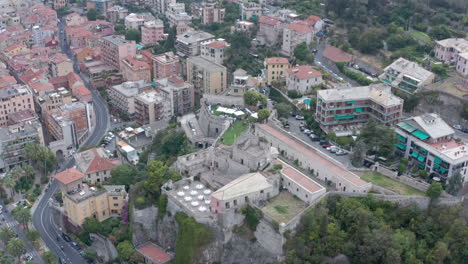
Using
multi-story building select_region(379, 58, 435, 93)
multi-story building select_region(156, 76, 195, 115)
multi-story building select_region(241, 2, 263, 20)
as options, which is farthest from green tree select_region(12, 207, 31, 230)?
multi-story building select_region(241, 2, 263, 20)

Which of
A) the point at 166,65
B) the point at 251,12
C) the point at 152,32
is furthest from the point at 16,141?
the point at 251,12

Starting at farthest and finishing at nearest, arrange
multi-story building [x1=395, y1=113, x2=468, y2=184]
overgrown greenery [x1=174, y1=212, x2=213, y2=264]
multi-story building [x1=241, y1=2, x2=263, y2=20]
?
multi-story building [x1=241, y1=2, x2=263, y2=20]
multi-story building [x1=395, y1=113, x2=468, y2=184]
overgrown greenery [x1=174, y1=212, x2=213, y2=264]

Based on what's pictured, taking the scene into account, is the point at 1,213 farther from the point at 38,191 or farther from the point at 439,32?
the point at 439,32

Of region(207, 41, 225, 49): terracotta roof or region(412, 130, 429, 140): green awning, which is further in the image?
region(207, 41, 225, 49): terracotta roof

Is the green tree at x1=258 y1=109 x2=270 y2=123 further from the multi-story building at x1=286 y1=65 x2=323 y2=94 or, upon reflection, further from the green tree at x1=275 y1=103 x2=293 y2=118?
the multi-story building at x1=286 y1=65 x2=323 y2=94

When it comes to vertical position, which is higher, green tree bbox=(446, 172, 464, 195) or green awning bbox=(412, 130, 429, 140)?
green awning bbox=(412, 130, 429, 140)

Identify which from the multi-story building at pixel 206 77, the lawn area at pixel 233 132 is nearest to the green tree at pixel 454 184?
the lawn area at pixel 233 132
